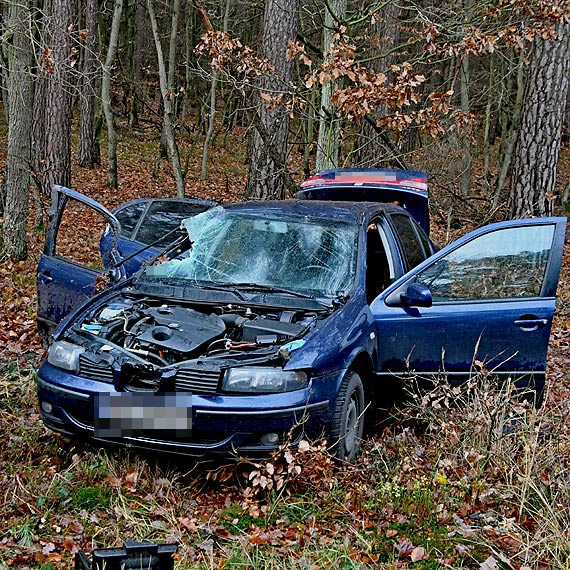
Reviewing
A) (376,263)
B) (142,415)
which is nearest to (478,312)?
(376,263)

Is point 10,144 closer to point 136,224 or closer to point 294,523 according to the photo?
point 136,224

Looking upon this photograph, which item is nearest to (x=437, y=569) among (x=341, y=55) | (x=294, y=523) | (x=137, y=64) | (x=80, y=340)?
(x=294, y=523)

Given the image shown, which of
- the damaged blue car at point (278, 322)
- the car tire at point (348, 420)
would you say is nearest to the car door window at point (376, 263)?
the damaged blue car at point (278, 322)

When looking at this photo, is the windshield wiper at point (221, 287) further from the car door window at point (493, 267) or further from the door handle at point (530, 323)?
the door handle at point (530, 323)

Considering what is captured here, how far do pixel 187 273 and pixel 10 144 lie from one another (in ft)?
21.1

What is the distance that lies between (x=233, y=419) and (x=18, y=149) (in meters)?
7.99

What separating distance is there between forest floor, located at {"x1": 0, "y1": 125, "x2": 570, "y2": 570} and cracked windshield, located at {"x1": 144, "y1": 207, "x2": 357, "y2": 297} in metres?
1.26

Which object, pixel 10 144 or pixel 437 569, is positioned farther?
pixel 10 144

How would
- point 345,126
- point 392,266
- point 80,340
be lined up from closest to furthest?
point 80,340 → point 392,266 → point 345,126

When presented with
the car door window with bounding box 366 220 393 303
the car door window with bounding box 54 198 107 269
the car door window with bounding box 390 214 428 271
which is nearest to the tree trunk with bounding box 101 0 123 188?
the car door window with bounding box 54 198 107 269

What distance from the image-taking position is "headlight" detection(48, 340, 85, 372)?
15.3ft

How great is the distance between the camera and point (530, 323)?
5.44 meters

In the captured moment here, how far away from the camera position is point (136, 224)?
7.56m

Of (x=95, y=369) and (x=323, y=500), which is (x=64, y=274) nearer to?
(x=95, y=369)
